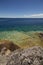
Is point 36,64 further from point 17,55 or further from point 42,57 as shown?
point 17,55

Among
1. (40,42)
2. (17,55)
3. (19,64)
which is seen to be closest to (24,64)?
(19,64)

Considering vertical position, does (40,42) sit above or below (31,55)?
below

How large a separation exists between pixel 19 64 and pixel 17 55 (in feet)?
0.70

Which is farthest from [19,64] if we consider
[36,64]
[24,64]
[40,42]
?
[40,42]

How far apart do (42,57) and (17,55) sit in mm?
413

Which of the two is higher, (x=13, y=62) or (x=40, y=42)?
(x=13, y=62)

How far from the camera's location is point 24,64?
2.56 metres

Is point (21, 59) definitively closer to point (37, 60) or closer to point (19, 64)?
point (19, 64)

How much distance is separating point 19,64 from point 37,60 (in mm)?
284

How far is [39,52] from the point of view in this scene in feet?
8.94

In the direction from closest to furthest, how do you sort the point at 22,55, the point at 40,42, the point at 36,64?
the point at 36,64, the point at 22,55, the point at 40,42

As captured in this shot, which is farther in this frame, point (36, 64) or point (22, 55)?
point (22, 55)

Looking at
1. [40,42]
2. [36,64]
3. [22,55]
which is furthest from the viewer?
[40,42]

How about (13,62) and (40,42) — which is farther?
(40,42)
